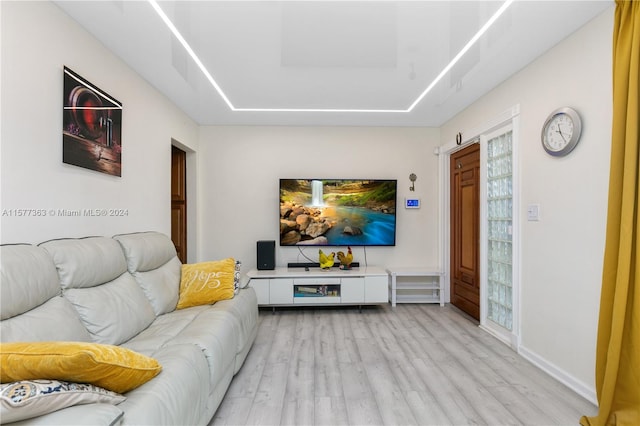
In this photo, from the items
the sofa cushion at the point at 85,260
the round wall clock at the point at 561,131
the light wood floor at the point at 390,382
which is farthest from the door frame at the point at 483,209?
the sofa cushion at the point at 85,260

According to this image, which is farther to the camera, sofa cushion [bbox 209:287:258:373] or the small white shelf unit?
the small white shelf unit

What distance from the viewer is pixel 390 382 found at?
2.23 meters

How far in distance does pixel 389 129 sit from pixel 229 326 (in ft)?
11.2

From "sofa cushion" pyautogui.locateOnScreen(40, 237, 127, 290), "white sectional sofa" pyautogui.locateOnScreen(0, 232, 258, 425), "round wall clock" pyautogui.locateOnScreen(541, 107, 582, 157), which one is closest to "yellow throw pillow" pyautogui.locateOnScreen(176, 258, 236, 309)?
"white sectional sofa" pyautogui.locateOnScreen(0, 232, 258, 425)

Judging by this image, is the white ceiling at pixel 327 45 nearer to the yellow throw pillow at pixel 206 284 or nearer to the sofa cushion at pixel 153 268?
the sofa cushion at pixel 153 268

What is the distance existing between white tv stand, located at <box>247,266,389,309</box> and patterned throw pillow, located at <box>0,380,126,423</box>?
2806 mm

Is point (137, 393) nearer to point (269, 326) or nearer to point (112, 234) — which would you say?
point (112, 234)

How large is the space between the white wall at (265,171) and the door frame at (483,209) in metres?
0.56

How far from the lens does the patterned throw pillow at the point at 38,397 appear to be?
82 centimetres

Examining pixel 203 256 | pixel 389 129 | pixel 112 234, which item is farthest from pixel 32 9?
pixel 389 129

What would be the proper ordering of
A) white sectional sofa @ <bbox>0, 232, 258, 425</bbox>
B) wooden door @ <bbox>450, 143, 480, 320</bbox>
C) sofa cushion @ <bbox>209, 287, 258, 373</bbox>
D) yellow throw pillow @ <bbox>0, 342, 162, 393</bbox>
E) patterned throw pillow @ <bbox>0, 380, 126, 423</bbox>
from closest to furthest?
1. patterned throw pillow @ <bbox>0, 380, 126, 423</bbox>
2. yellow throw pillow @ <bbox>0, 342, 162, 393</bbox>
3. white sectional sofa @ <bbox>0, 232, 258, 425</bbox>
4. sofa cushion @ <bbox>209, 287, 258, 373</bbox>
5. wooden door @ <bbox>450, 143, 480, 320</bbox>

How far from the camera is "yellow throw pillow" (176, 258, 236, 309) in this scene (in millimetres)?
2543

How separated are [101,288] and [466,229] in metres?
3.68

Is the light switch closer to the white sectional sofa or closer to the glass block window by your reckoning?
the glass block window
